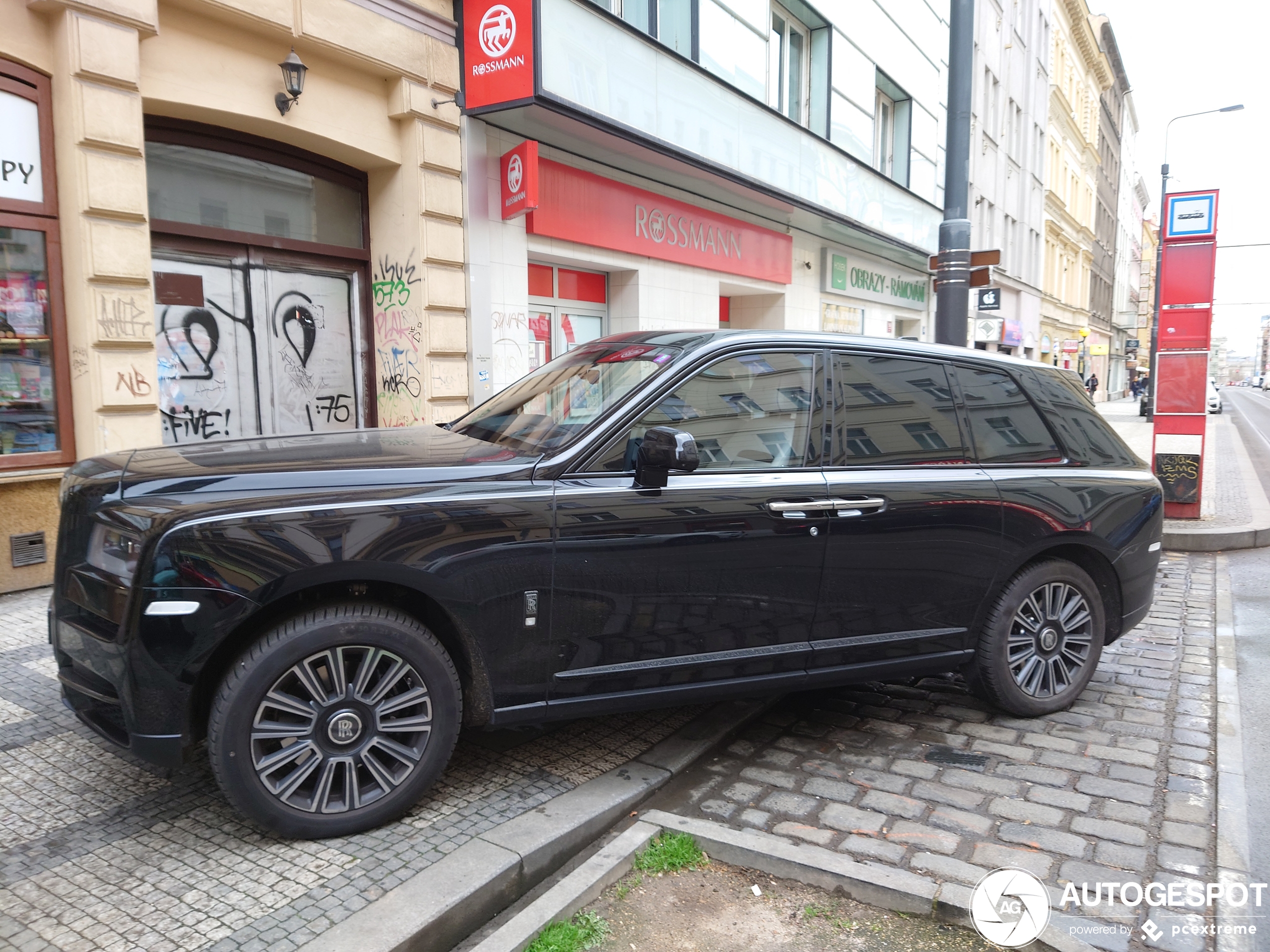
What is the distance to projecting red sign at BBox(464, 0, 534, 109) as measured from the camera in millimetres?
8891

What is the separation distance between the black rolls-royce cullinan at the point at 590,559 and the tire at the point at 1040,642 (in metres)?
0.01

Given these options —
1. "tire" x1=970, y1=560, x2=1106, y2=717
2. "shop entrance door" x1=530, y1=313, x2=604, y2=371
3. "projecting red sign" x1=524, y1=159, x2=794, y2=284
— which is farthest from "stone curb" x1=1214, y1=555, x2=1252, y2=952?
"projecting red sign" x1=524, y1=159, x2=794, y2=284

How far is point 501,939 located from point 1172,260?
10094 mm

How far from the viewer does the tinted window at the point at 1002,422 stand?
427 centimetres

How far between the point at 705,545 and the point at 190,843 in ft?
6.71

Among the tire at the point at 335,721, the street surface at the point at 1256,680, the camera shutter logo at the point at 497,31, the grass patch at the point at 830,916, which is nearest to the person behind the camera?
the grass patch at the point at 830,916

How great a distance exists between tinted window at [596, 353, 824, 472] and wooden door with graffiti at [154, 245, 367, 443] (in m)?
4.84

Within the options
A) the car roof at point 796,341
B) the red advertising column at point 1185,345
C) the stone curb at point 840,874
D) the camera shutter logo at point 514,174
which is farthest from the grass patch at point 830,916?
the red advertising column at point 1185,345

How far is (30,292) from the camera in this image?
6598mm

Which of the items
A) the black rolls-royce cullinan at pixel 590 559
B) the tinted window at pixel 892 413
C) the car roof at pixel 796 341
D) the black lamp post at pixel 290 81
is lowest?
the black rolls-royce cullinan at pixel 590 559

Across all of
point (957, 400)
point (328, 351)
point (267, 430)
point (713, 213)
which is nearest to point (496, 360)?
point (328, 351)

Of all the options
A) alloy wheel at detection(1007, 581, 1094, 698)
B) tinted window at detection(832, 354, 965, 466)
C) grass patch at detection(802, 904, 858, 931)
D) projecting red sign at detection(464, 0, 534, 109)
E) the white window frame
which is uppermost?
the white window frame

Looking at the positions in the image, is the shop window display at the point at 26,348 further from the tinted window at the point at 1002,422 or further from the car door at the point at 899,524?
the tinted window at the point at 1002,422

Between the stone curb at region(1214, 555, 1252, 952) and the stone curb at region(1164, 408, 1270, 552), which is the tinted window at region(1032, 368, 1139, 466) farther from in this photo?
the stone curb at region(1164, 408, 1270, 552)
